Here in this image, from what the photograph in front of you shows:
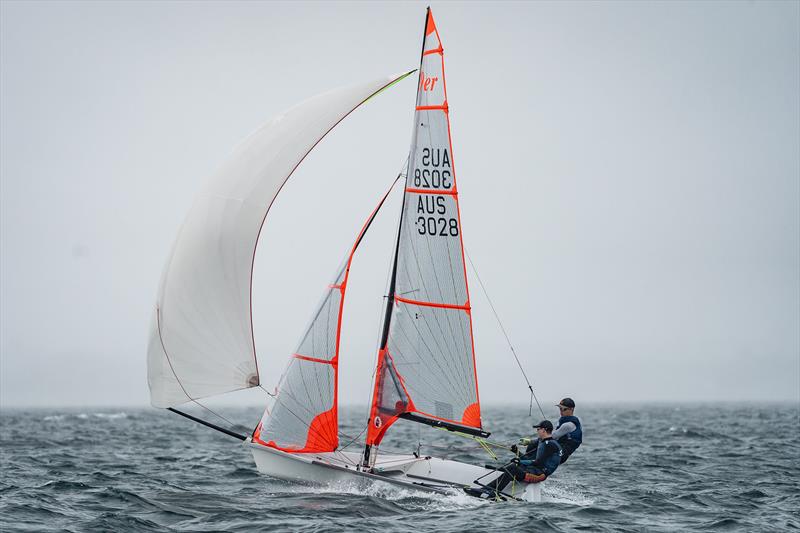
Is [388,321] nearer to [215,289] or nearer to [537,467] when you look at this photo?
[215,289]

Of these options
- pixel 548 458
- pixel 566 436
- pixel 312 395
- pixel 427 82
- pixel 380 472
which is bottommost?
pixel 380 472

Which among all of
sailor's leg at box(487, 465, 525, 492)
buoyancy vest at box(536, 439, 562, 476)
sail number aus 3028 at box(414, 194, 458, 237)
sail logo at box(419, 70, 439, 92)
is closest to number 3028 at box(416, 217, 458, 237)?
sail number aus 3028 at box(414, 194, 458, 237)

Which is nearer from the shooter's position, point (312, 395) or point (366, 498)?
point (366, 498)

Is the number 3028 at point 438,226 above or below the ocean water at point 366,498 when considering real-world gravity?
above

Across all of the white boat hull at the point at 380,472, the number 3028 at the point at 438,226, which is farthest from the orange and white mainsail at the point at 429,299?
the white boat hull at the point at 380,472

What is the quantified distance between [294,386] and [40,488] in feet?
15.2

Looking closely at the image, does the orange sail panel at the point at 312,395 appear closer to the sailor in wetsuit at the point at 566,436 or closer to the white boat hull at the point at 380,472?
the white boat hull at the point at 380,472

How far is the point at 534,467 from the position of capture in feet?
43.3

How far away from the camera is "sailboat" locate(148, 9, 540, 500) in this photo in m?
13.1

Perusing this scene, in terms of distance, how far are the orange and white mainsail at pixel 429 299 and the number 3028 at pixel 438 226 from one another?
0.6 inches

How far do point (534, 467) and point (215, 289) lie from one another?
574cm

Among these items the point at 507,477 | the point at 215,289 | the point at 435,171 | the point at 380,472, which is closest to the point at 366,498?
the point at 380,472

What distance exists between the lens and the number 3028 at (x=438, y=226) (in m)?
13.6

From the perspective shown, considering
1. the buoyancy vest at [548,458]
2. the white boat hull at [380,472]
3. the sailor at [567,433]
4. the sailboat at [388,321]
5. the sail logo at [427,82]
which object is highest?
the sail logo at [427,82]
